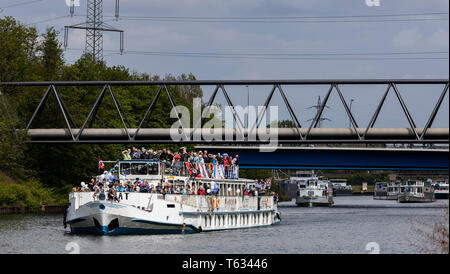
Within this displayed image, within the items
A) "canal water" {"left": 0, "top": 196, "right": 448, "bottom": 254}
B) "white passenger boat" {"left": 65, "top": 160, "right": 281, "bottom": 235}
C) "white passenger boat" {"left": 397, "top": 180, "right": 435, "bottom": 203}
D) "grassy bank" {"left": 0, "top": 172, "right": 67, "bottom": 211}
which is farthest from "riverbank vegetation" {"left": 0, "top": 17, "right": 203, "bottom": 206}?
"white passenger boat" {"left": 397, "top": 180, "right": 435, "bottom": 203}

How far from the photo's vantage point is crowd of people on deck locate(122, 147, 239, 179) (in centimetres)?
5694

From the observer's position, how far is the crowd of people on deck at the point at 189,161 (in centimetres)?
5694

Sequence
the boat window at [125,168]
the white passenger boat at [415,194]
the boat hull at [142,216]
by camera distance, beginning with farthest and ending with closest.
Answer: the white passenger boat at [415,194] < the boat window at [125,168] < the boat hull at [142,216]

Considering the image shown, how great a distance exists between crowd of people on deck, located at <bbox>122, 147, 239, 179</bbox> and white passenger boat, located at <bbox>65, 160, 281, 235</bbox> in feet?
1.70

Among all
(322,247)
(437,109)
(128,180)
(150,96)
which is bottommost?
(322,247)

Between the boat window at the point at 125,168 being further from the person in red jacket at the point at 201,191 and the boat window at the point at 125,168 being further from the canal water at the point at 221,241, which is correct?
the canal water at the point at 221,241

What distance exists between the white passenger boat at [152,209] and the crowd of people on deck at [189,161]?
52 cm

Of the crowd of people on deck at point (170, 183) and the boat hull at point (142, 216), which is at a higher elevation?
the crowd of people on deck at point (170, 183)

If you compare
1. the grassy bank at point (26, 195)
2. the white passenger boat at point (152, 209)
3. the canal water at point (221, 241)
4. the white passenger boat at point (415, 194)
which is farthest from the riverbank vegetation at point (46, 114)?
the white passenger boat at point (415, 194)

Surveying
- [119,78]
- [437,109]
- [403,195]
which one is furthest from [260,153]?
[403,195]
